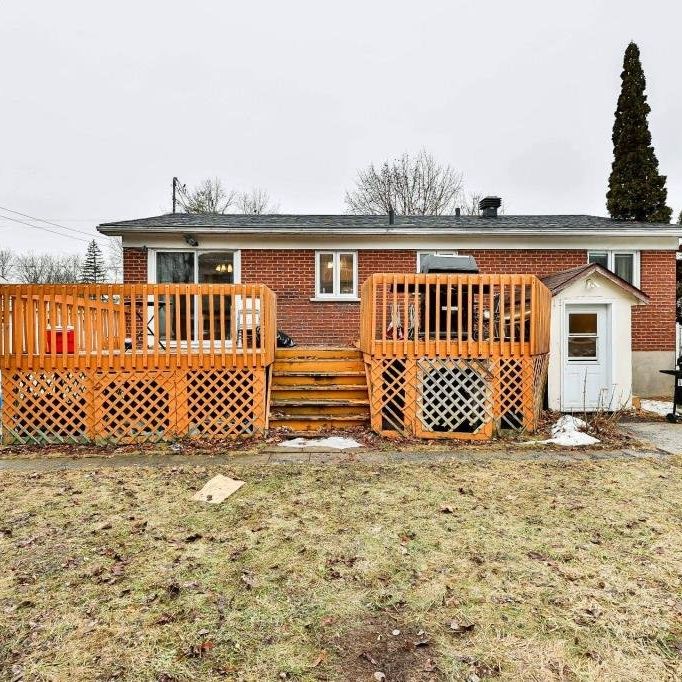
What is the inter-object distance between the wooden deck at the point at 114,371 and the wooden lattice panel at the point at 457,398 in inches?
92.0

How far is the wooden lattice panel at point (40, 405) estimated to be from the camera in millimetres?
6004

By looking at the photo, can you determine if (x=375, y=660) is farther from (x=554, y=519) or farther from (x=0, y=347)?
(x=0, y=347)

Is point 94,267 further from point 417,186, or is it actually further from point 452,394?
point 452,394

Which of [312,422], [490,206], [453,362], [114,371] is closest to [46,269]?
[490,206]

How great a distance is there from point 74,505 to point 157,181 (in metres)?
50.0

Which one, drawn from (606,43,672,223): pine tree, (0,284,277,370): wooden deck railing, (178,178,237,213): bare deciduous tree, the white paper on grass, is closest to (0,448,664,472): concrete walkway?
the white paper on grass

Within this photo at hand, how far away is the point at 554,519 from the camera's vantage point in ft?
12.0

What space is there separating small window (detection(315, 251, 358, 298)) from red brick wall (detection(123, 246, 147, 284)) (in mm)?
4076

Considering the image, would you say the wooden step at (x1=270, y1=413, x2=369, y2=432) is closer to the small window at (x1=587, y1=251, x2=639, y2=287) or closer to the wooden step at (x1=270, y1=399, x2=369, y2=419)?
the wooden step at (x1=270, y1=399, x2=369, y2=419)

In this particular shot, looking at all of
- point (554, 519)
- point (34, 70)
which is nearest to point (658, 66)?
point (554, 519)

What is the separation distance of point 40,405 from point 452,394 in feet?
19.3

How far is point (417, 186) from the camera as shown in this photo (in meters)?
27.9

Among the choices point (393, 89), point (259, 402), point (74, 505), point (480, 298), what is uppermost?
point (393, 89)

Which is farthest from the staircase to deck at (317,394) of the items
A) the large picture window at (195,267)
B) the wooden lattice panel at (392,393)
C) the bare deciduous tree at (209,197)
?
the bare deciduous tree at (209,197)
